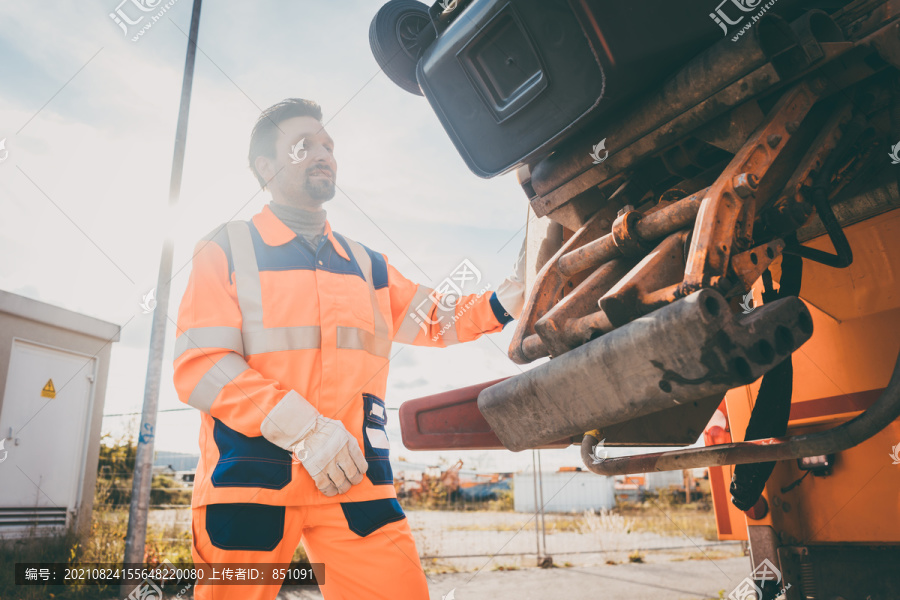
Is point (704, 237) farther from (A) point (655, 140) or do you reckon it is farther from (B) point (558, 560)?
(B) point (558, 560)

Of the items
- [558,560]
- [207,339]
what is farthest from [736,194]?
[558,560]

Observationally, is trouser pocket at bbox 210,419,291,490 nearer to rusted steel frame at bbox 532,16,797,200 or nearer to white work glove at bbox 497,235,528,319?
white work glove at bbox 497,235,528,319

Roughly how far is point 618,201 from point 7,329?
6273mm

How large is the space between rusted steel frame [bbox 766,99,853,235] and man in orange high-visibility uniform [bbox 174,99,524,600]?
1072mm

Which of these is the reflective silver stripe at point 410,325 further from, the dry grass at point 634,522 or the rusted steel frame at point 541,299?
the dry grass at point 634,522

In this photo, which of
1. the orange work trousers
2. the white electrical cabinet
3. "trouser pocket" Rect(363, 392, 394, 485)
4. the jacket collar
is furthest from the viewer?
the white electrical cabinet

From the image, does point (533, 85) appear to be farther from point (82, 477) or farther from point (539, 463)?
point (82, 477)

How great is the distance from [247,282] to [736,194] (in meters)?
1.66

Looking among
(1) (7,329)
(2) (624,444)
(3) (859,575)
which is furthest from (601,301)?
(1) (7,329)

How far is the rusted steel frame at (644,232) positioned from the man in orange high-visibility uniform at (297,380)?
0.64m

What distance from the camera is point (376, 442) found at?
2100mm

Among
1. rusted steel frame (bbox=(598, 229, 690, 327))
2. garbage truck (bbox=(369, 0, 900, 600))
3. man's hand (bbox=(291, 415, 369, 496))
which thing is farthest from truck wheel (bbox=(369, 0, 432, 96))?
man's hand (bbox=(291, 415, 369, 496))

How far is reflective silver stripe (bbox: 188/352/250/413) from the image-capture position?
1.97m

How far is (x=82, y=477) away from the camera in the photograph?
6336 mm
